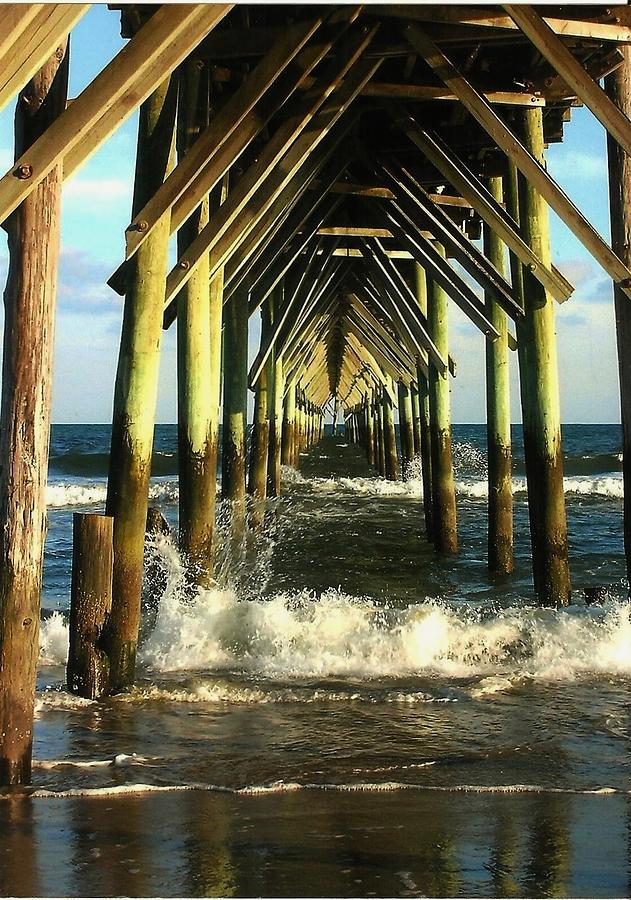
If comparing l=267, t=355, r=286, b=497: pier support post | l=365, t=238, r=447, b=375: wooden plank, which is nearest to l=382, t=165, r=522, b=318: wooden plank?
l=365, t=238, r=447, b=375: wooden plank

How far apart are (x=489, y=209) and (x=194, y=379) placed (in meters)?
2.41

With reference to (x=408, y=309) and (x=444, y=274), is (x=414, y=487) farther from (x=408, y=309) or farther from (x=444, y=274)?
(x=444, y=274)

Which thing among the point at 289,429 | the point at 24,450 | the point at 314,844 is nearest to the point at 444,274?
the point at 24,450

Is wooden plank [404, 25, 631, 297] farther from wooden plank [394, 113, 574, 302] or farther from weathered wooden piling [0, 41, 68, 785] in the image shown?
weathered wooden piling [0, 41, 68, 785]

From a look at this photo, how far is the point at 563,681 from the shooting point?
5.84 metres

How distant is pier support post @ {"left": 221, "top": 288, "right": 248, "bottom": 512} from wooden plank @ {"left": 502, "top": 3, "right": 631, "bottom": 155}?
5.63 meters

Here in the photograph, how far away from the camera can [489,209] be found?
720cm

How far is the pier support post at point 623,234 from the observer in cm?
556

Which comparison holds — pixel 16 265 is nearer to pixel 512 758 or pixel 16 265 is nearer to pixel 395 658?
pixel 512 758

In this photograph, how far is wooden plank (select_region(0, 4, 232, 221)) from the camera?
144 inches

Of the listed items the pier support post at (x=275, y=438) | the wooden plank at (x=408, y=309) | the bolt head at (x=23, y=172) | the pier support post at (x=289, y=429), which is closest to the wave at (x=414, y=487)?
the pier support post at (x=289, y=429)

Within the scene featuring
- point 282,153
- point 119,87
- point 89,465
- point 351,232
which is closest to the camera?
point 119,87

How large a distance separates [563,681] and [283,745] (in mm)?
2094

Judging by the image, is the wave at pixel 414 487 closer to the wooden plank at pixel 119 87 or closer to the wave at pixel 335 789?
the wave at pixel 335 789
